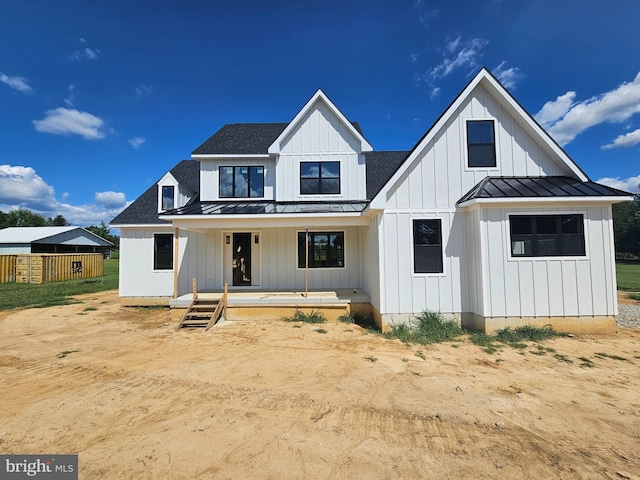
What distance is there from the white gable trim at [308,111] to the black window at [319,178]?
1271 millimetres

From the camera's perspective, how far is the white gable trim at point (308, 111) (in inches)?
470

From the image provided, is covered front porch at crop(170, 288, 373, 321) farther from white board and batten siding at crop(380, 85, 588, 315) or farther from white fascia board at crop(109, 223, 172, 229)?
white fascia board at crop(109, 223, 172, 229)

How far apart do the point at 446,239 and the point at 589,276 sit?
3.71 metres

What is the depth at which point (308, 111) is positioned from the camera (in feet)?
39.9

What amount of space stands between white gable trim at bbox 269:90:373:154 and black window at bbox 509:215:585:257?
6.49 meters

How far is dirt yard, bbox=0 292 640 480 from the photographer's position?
3.08 metres

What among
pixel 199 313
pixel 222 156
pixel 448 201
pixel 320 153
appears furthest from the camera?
pixel 222 156

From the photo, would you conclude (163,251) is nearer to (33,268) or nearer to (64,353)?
(64,353)

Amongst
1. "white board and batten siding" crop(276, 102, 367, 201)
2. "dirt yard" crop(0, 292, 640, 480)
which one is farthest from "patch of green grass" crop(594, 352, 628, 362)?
"white board and batten siding" crop(276, 102, 367, 201)

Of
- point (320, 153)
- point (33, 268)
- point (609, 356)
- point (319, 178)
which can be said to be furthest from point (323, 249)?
point (33, 268)

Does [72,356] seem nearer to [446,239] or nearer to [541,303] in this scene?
[446,239]

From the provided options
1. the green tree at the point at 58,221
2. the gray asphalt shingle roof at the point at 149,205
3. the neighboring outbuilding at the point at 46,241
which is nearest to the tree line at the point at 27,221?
the green tree at the point at 58,221

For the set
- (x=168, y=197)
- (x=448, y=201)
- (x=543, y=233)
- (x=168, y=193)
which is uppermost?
(x=168, y=193)

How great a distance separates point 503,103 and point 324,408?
9490 millimetres
